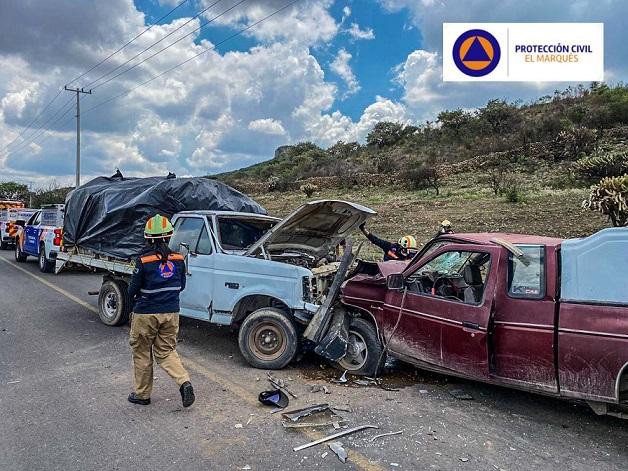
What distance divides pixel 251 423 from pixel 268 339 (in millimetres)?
1600

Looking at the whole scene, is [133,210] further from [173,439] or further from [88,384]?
[173,439]

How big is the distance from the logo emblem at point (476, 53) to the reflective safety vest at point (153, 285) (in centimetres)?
1404

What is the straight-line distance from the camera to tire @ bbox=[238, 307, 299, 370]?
5.79 meters

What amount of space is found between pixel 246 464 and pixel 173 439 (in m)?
0.72

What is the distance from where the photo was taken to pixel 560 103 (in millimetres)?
38688

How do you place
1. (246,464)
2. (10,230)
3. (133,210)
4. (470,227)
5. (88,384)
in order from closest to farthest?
(246,464) → (88,384) → (133,210) → (470,227) → (10,230)

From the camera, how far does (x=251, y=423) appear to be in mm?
4379

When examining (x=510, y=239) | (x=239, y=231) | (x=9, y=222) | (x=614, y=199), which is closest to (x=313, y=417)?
(x=510, y=239)

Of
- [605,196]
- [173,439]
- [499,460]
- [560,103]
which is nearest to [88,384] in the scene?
[173,439]

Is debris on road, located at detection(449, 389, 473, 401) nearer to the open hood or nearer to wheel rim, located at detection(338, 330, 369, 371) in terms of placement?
wheel rim, located at detection(338, 330, 369, 371)

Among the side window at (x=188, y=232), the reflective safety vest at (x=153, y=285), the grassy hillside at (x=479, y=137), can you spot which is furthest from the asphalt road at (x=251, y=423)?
the grassy hillside at (x=479, y=137)

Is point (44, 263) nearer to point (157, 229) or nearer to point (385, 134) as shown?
point (157, 229)

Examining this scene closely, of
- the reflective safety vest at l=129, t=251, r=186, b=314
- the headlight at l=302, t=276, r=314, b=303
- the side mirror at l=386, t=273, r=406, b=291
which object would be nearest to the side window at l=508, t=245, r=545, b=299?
the side mirror at l=386, t=273, r=406, b=291

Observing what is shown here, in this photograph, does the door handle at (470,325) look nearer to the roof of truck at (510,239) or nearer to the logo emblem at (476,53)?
the roof of truck at (510,239)
